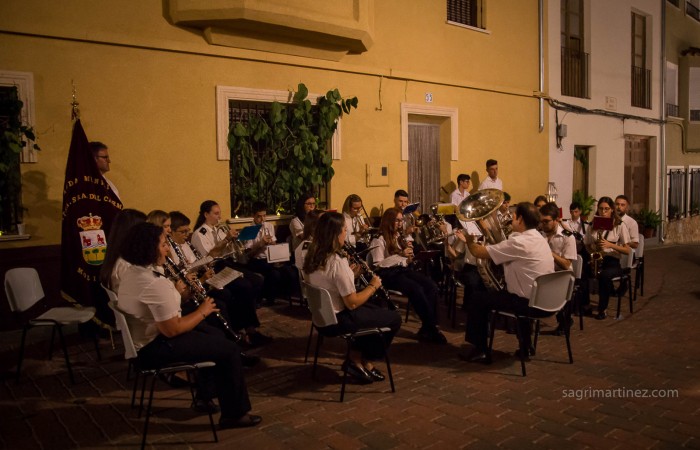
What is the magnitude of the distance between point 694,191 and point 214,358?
2066cm

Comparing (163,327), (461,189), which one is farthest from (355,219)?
(163,327)

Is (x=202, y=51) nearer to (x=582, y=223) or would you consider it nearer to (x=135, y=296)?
(x=135, y=296)

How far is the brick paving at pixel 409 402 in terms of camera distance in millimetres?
4387

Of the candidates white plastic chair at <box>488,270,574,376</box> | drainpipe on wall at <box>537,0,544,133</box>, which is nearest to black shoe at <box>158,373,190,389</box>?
white plastic chair at <box>488,270,574,376</box>

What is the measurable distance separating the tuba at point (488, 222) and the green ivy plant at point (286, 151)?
12.5 ft

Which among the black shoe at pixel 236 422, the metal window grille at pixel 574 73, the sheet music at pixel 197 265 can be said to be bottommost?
the black shoe at pixel 236 422

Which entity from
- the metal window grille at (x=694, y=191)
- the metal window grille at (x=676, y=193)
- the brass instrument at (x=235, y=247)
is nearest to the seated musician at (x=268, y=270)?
the brass instrument at (x=235, y=247)

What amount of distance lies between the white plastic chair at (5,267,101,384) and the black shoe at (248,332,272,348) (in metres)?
1.67

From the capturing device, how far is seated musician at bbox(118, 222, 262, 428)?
4.17 metres

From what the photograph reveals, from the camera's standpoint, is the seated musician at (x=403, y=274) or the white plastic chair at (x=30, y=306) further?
the seated musician at (x=403, y=274)

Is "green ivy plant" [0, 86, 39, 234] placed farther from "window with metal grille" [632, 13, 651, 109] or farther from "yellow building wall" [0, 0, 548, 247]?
"window with metal grille" [632, 13, 651, 109]

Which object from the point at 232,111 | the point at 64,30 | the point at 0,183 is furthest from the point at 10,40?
the point at 232,111

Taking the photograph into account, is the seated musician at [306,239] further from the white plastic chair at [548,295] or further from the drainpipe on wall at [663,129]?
the drainpipe on wall at [663,129]

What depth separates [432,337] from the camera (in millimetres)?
6852
